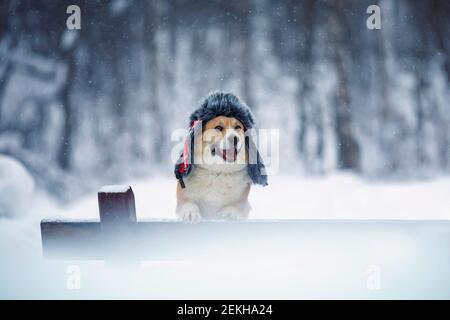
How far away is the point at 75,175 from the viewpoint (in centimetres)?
158

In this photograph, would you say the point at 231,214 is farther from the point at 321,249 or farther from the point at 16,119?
the point at 16,119

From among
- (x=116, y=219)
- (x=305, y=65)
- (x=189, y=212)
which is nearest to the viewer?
(x=116, y=219)

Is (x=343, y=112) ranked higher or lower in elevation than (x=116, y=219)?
higher

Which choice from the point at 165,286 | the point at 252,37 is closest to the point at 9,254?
the point at 165,286

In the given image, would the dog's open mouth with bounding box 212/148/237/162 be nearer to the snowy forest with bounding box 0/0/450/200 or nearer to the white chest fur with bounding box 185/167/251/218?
the white chest fur with bounding box 185/167/251/218

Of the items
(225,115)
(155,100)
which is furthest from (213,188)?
(155,100)

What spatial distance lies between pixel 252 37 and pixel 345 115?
397mm

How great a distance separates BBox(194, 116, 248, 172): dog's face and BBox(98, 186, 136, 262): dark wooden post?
1.18ft

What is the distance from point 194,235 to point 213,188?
1.14 ft

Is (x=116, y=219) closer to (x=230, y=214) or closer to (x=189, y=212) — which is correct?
(x=189, y=212)

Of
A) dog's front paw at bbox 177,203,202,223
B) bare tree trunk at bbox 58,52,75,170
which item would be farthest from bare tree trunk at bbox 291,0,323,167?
bare tree trunk at bbox 58,52,75,170

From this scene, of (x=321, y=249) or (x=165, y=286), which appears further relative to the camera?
(x=165, y=286)

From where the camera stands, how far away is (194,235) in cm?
89

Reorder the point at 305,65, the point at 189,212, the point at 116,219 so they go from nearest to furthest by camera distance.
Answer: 1. the point at 116,219
2. the point at 189,212
3. the point at 305,65
